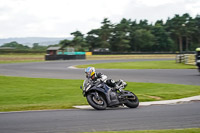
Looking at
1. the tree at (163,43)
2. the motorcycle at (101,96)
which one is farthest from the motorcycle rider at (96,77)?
the tree at (163,43)

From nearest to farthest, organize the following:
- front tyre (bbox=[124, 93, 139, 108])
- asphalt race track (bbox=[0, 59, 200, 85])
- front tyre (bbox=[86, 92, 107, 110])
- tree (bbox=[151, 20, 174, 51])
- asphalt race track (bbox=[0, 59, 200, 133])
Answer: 1. asphalt race track (bbox=[0, 59, 200, 133])
2. front tyre (bbox=[86, 92, 107, 110])
3. front tyre (bbox=[124, 93, 139, 108])
4. asphalt race track (bbox=[0, 59, 200, 85])
5. tree (bbox=[151, 20, 174, 51])

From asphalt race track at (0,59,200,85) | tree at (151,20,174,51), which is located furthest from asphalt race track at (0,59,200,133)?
tree at (151,20,174,51)

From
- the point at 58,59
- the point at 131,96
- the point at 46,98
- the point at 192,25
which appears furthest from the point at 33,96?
the point at 192,25

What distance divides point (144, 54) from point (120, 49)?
25725 millimetres

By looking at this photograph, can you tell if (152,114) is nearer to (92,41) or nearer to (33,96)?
(33,96)

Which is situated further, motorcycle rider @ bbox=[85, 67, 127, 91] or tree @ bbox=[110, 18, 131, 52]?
tree @ bbox=[110, 18, 131, 52]

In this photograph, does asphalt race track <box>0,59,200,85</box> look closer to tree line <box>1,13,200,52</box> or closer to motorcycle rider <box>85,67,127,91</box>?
motorcycle rider <box>85,67,127,91</box>

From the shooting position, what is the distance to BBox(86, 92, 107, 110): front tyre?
9.50 m

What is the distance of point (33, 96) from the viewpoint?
1294 centimetres

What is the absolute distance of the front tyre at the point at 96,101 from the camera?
31.2 ft

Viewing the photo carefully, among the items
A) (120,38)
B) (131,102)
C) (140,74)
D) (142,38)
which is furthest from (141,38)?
(131,102)

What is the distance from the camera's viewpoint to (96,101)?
9586 mm

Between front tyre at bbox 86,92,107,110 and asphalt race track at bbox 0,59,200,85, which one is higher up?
front tyre at bbox 86,92,107,110

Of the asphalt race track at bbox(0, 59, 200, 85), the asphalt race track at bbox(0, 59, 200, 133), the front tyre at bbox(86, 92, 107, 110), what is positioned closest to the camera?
the asphalt race track at bbox(0, 59, 200, 133)
